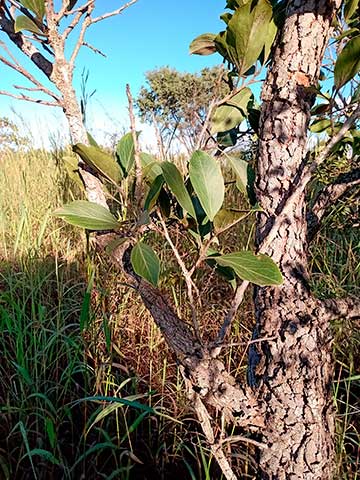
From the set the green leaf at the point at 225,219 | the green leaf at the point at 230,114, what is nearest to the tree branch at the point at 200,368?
the green leaf at the point at 225,219

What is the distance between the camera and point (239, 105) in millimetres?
516

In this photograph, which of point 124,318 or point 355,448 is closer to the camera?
point 355,448

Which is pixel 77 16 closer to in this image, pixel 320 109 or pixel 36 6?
pixel 36 6

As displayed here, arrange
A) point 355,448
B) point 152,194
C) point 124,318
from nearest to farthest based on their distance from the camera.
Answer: point 152,194 < point 355,448 < point 124,318

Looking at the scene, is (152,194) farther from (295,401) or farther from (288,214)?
(295,401)

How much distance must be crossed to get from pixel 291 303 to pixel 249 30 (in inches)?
12.7

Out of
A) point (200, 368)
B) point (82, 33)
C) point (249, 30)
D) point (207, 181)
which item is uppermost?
point (82, 33)

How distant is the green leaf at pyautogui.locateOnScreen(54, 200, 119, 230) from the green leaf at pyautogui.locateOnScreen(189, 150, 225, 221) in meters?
0.10

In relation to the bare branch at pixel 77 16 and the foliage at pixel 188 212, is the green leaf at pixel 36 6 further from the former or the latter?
the foliage at pixel 188 212

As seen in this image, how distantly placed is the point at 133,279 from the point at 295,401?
249 mm

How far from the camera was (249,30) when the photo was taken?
1.39 feet

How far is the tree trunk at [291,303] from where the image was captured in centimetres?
45

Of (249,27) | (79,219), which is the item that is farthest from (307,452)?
(249,27)

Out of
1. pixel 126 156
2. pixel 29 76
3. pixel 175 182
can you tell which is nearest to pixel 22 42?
pixel 29 76
